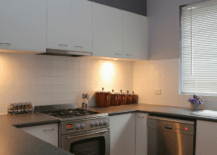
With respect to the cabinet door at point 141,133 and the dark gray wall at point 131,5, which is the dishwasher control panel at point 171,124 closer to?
the cabinet door at point 141,133

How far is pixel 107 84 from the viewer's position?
3709mm

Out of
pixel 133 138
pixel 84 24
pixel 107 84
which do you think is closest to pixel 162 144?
pixel 133 138

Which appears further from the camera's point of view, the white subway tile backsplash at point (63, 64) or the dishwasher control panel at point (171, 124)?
the white subway tile backsplash at point (63, 64)

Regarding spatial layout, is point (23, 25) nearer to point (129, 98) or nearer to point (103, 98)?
point (103, 98)

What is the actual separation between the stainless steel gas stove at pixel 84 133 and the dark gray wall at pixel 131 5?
1774 millimetres

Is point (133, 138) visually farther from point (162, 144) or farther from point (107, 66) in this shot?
point (107, 66)

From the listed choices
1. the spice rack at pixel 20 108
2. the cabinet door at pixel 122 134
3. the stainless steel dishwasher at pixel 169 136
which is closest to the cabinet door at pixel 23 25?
the spice rack at pixel 20 108

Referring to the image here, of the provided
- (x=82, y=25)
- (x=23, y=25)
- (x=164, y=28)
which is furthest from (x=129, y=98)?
(x=23, y=25)

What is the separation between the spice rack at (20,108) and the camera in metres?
2.67

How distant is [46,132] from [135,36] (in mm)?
2067

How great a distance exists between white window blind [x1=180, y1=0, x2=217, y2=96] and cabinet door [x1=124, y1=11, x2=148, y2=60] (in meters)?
0.60

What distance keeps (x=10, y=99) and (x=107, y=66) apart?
1577 mm

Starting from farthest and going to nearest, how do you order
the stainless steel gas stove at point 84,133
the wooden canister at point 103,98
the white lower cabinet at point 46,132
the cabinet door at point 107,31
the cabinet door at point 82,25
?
the wooden canister at point 103,98, the cabinet door at point 107,31, the cabinet door at point 82,25, the stainless steel gas stove at point 84,133, the white lower cabinet at point 46,132

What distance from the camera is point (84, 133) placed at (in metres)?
2.56
